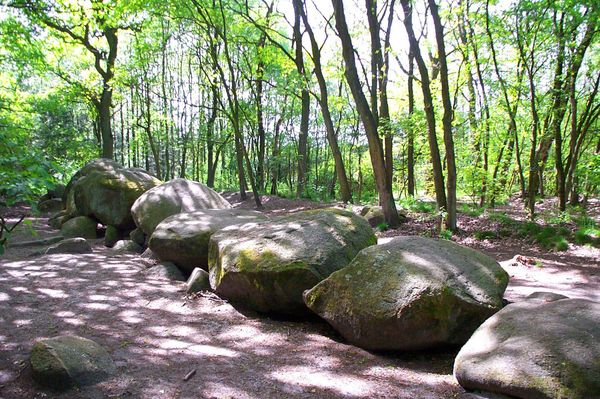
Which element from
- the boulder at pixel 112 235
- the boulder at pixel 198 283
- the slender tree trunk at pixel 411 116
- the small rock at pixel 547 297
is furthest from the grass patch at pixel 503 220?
the boulder at pixel 112 235

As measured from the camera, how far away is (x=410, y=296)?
3.85 metres

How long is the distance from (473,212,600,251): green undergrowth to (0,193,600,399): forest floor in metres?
1.19

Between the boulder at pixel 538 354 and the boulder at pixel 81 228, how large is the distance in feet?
33.0

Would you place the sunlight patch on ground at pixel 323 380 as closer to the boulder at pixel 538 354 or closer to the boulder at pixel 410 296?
the boulder at pixel 410 296

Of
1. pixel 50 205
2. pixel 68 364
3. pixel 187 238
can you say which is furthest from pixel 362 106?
pixel 50 205

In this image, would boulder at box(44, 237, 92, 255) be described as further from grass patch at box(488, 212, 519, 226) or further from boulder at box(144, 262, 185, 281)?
grass patch at box(488, 212, 519, 226)

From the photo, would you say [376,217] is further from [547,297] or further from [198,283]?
[547,297]

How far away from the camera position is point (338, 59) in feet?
69.5

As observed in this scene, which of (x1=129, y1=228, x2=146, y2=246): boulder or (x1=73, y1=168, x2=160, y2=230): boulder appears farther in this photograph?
(x1=73, y1=168, x2=160, y2=230): boulder

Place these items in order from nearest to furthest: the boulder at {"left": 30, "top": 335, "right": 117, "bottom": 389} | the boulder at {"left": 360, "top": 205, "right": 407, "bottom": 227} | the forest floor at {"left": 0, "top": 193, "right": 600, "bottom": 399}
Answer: the boulder at {"left": 30, "top": 335, "right": 117, "bottom": 389}, the forest floor at {"left": 0, "top": 193, "right": 600, "bottom": 399}, the boulder at {"left": 360, "top": 205, "right": 407, "bottom": 227}

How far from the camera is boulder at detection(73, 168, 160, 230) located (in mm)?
10266

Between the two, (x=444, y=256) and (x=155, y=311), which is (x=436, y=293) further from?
(x=155, y=311)

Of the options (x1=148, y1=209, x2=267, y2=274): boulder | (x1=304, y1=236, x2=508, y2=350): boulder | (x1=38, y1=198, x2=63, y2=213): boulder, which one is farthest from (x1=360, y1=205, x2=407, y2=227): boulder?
(x1=38, y1=198, x2=63, y2=213): boulder

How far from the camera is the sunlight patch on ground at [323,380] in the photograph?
3225 millimetres
